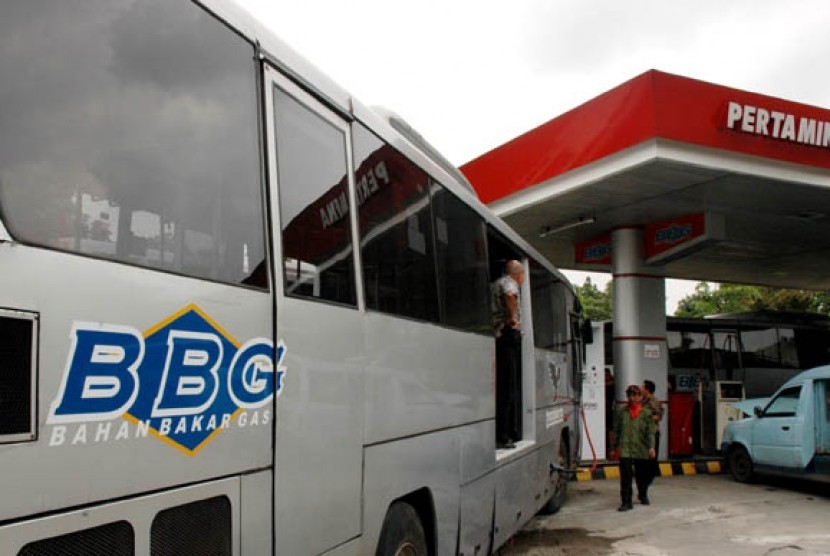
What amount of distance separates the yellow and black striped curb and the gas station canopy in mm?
4055

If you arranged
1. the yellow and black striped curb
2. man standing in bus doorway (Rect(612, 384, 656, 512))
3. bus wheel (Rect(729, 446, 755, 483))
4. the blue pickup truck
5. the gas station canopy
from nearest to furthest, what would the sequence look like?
man standing in bus doorway (Rect(612, 384, 656, 512)), the gas station canopy, the blue pickup truck, bus wheel (Rect(729, 446, 755, 483)), the yellow and black striped curb

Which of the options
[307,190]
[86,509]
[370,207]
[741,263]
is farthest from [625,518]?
[741,263]

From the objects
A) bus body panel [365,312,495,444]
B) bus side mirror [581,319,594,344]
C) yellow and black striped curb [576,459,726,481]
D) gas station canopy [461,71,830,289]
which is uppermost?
gas station canopy [461,71,830,289]

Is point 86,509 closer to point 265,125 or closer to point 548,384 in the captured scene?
point 265,125

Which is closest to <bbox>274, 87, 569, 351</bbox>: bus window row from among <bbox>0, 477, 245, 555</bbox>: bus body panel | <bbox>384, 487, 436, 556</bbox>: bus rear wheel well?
<bbox>0, 477, 245, 555</bbox>: bus body panel

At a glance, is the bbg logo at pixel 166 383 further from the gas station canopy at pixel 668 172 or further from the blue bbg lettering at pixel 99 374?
the gas station canopy at pixel 668 172

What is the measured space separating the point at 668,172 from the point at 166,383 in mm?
10807

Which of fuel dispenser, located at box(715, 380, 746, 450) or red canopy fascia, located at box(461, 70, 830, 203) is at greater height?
red canopy fascia, located at box(461, 70, 830, 203)

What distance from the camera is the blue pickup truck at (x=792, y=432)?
38.0ft

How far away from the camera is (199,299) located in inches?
99.0

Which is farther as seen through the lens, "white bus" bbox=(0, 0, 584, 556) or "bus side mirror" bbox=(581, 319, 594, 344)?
"bus side mirror" bbox=(581, 319, 594, 344)

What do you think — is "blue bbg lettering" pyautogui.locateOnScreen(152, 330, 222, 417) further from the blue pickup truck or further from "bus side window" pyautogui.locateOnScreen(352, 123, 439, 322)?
the blue pickup truck

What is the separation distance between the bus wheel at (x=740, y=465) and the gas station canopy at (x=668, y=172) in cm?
393

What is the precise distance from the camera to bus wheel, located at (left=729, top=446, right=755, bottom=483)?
1321cm
